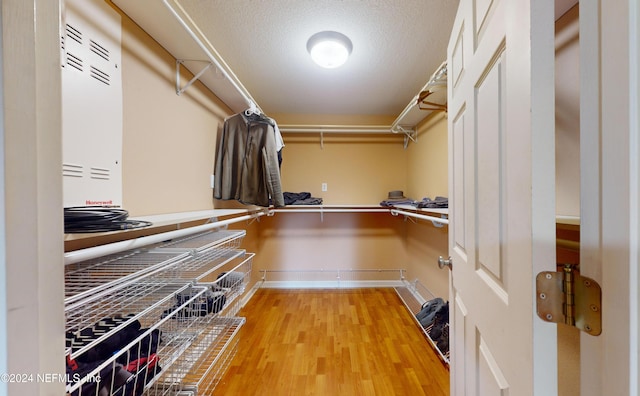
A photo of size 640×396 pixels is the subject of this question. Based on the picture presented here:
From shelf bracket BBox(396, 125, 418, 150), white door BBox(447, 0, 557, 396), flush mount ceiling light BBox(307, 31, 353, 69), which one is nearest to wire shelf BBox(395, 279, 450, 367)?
white door BBox(447, 0, 557, 396)

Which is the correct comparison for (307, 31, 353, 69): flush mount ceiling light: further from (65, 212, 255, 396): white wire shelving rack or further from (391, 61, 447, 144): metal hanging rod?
(65, 212, 255, 396): white wire shelving rack

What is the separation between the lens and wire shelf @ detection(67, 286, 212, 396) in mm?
596

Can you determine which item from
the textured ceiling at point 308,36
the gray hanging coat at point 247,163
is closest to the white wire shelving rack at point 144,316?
the gray hanging coat at point 247,163

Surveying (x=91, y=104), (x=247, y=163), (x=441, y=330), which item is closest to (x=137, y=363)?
(x=91, y=104)

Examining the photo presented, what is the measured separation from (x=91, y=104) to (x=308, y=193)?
1904 millimetres

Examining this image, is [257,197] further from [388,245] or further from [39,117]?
[388,245]

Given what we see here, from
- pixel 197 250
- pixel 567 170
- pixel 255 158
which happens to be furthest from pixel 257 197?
pixel 567 170

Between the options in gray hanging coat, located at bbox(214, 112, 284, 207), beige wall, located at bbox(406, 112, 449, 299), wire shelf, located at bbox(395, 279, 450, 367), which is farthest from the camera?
wire shelf, located at bbox(395, 279, 450, 367)

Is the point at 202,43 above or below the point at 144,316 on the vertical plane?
above

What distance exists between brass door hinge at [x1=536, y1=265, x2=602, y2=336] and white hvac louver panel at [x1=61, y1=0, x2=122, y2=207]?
127 centimetres

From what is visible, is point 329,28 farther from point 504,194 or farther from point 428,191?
point 428,191

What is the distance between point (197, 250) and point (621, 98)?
1.21m

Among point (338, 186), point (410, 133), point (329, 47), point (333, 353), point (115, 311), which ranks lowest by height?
point (333, 353)

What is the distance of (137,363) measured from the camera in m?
0.75
